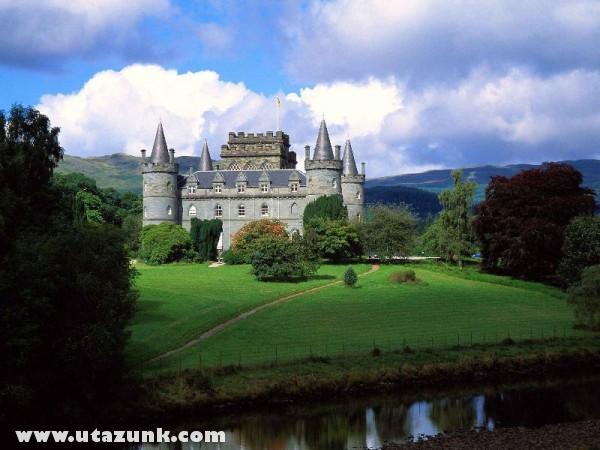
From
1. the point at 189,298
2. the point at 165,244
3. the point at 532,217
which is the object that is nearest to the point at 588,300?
the point at 532,217

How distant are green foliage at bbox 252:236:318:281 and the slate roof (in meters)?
20.3

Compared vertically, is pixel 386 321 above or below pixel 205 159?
below

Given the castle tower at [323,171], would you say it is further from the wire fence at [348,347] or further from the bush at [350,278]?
the wire fence at [348,347]

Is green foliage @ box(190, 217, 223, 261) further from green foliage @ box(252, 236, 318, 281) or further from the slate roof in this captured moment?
green foliage @ box(252, 236, 318, 281)

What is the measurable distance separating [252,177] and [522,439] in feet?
177

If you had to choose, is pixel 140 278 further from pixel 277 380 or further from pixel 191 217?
pixel 277 380

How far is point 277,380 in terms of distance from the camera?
83.3ft

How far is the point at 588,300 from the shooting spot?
114 ft

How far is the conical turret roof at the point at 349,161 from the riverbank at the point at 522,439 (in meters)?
51.7

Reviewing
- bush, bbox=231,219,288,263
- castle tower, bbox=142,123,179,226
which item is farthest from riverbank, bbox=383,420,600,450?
castle tower, bbox=142,123,179,226

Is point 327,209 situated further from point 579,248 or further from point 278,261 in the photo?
point 579,248

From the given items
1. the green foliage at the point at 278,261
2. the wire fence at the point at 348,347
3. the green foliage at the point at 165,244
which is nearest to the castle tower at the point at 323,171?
the green foliage at the point at 165,244

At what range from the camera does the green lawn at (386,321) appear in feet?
97.2

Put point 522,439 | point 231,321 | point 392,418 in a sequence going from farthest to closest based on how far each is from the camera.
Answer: point 231,321 < point 392,418 < point 522,439
